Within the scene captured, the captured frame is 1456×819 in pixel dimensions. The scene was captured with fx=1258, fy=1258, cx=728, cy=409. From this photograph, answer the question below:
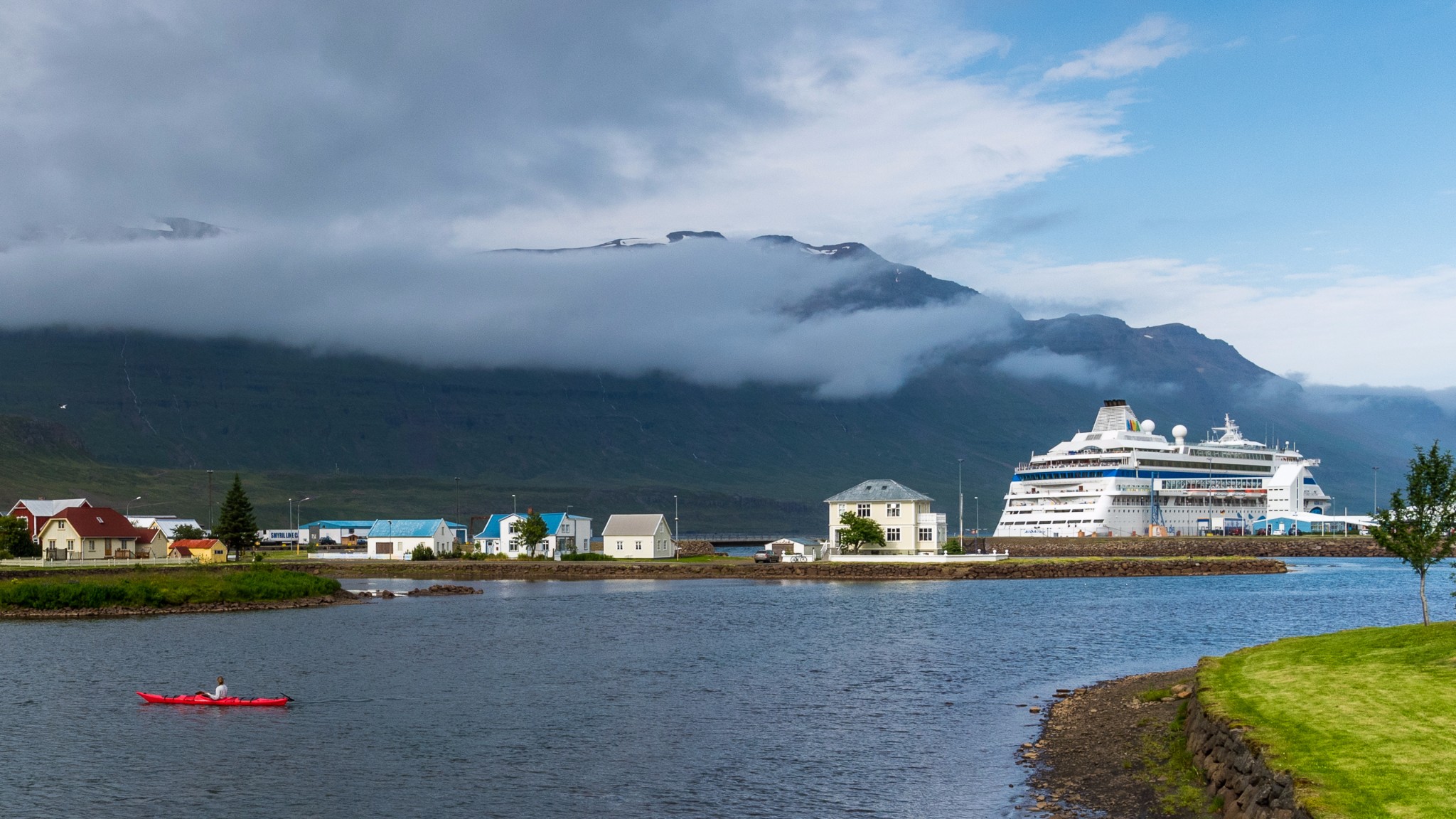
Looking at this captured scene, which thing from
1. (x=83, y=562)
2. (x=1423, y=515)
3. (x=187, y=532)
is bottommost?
(x=83, y=562)

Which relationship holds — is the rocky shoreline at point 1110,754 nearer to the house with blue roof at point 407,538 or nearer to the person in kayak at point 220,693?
the person in kayak at point 220,693

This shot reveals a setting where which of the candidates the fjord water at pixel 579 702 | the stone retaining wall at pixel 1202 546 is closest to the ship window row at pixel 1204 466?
the stone retaining wall at pixel 1202 546

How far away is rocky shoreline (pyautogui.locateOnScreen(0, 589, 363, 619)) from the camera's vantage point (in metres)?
68.9

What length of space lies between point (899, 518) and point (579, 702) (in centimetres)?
7865

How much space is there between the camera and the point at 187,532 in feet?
477

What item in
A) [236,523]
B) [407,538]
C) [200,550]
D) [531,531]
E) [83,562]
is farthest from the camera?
[407,538]

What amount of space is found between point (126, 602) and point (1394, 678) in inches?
2634

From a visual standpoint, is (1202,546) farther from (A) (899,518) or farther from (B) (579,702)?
(B) (579,702)

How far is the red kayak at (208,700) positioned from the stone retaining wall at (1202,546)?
11167 cm

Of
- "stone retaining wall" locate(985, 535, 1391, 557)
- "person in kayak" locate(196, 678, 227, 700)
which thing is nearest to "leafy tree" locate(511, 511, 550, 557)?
"stone retaining wall" locate(985, 535, 1391, 557)

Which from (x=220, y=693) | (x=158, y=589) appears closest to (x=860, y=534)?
(x=158, y=589)

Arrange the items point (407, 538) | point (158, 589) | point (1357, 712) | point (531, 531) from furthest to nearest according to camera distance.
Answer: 1. point (407, 538)
2. point (531, 531)
3. point (158, 589)
4. point (1357, 712)

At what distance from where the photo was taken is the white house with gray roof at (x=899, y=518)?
113m

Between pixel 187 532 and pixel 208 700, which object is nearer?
pixel 208 700
